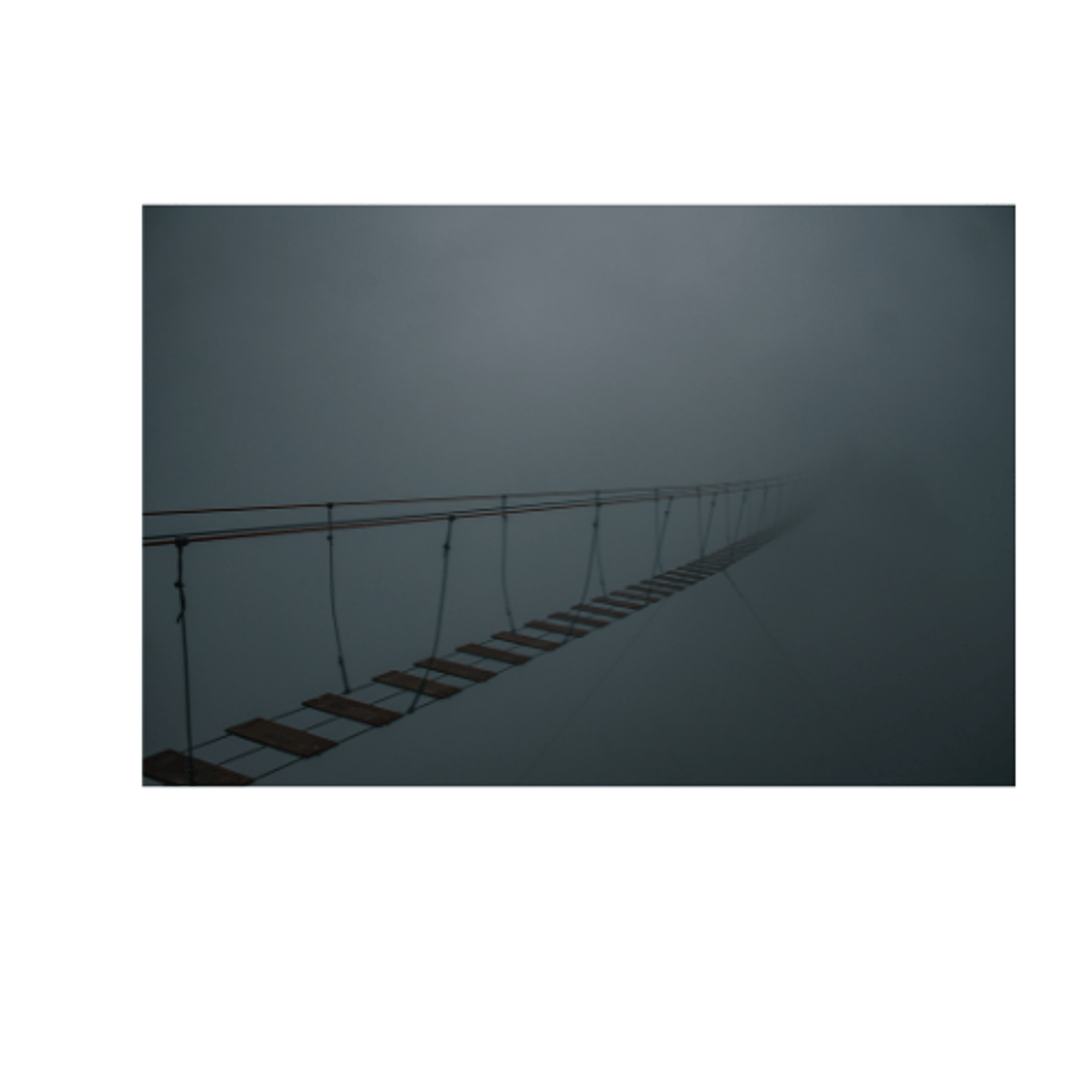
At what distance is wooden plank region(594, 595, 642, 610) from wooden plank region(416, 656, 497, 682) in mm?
930

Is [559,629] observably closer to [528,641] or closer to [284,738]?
[528,641]

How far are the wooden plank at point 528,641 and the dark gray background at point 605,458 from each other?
47cm

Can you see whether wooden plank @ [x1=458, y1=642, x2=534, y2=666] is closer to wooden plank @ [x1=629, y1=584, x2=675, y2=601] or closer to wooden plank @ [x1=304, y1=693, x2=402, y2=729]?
wooden plank @ [x1=304, y1=693, x2=402, y2=729]

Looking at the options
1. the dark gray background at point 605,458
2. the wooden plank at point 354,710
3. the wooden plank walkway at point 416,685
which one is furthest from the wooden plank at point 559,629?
the wooden plank at point 354,710

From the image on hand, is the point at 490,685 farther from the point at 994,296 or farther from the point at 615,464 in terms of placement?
the point at 615,464

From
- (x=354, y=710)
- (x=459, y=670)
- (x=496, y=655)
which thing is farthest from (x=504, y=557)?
(x=354, y=710)

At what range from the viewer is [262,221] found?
20.7 ft

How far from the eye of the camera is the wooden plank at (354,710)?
2.31 m

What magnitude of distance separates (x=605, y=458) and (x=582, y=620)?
2.86 meters

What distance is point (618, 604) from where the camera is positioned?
11.4 ft

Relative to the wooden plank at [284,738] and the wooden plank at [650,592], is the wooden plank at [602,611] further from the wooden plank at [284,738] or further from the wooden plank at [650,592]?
the wooden plank at [284,738]

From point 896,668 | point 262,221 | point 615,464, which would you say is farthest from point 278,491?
point 896,668

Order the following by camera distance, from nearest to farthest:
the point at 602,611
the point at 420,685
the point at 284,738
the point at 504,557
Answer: the point at 284,738, the point at 420,685, the point at 602,611, the point at 504,557

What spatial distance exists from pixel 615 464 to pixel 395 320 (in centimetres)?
207
